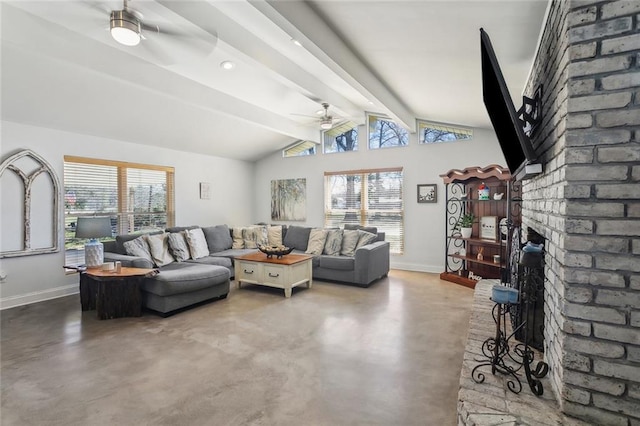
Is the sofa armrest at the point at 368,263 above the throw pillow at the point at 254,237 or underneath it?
underneath

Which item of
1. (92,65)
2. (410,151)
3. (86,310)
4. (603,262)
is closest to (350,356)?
(603,262)

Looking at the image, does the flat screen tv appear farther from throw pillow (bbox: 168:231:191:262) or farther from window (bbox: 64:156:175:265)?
window (bbox: 64:156:175:265)

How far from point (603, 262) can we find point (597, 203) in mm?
252

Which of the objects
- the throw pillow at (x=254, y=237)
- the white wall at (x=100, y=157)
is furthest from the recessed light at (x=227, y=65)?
the throw pillow at (x=254, y=237)

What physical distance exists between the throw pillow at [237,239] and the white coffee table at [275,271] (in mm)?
1224

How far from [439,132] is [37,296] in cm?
666

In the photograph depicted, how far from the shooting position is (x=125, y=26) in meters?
Answer: 2.34

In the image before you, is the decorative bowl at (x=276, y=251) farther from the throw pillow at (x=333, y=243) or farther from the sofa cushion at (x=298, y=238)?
the sofa cushion at (x=298, y=238)

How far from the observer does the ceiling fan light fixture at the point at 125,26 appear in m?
2.30

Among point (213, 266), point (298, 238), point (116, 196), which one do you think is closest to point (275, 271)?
point (213, 266)

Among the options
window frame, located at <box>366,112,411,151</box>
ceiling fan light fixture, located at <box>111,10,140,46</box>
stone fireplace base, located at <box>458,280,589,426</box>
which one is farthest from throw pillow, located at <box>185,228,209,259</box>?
stone fireplace base, located at <box>458,280,589,426</box>

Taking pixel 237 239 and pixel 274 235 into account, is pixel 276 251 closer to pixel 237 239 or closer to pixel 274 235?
pixel 274 235

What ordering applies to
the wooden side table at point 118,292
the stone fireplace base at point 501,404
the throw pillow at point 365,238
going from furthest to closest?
the throw pillow at point 365,238 → the wooden side table at point 118,292 → the stone fireplace base at point 501,404

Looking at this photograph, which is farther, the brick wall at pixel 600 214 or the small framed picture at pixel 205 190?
the small framed picture at pixel 205 190
